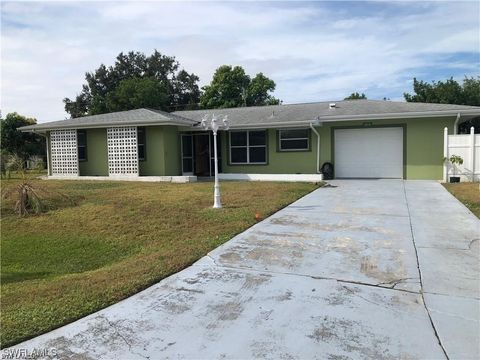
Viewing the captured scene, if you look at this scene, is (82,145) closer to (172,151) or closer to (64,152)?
(64,152)

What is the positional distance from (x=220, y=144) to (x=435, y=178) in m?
9.14

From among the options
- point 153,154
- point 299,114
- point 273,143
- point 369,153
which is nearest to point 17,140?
point 153,154

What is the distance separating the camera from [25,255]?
23.2ft

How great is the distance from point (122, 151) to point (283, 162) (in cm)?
696

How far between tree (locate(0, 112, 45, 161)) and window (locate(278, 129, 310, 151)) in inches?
765

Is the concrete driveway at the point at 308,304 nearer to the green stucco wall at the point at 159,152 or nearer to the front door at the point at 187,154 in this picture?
the green stucco wall at the point at 159,152

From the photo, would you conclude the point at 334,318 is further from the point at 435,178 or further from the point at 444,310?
the point at 435,178

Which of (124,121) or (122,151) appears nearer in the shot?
(124,121)

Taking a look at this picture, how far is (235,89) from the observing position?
1719 inches

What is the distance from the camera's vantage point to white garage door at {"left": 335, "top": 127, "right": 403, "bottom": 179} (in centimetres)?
1606

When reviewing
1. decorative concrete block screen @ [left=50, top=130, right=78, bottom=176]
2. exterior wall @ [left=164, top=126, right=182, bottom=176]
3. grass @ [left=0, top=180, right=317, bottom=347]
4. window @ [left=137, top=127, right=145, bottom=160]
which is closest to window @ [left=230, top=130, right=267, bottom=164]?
exterior wall @ [left=164, top=126, right=182, bottom=176]

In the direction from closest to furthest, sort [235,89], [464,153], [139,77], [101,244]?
[101,244], [464,153], [235,89], [139,77]

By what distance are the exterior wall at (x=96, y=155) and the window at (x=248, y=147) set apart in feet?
18.8

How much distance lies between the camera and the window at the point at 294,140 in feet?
57.0
